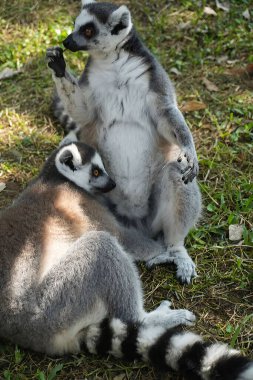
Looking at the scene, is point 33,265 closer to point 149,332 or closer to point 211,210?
point 149,332

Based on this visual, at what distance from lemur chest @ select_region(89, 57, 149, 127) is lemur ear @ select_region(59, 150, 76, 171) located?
360 millimetres

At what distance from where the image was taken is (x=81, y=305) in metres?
2.88

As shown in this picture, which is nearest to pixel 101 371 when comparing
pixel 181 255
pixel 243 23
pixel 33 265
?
pixel 33 265

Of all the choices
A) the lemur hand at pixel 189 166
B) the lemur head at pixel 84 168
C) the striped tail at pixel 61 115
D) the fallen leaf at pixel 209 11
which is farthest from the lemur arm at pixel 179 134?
the fallen leaf at pixel 209 11

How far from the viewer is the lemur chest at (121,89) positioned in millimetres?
3787

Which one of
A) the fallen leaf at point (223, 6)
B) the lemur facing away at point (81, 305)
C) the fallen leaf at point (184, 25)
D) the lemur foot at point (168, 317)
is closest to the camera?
the lemur facing away at point (81, 305)

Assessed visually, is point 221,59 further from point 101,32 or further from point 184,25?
point 101,32

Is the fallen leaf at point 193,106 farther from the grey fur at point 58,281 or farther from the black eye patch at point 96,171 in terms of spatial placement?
the grey fur at point 58,281

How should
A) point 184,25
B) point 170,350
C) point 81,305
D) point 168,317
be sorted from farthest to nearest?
1. point 184,25
2. point 168,317
3. point 81,305
4. point 170,350

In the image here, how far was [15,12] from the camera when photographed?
6484mm

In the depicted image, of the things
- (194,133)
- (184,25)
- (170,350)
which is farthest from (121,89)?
(184,25)

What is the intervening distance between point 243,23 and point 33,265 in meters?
4.36

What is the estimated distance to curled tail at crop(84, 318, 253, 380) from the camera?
2559 mm

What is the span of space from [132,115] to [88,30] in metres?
0.64
